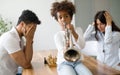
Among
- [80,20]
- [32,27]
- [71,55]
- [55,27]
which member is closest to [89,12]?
[80,20]

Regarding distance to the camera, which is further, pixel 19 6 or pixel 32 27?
pixel 19 6

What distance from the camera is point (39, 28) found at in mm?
4531

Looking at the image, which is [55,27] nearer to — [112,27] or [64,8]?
[112,27]

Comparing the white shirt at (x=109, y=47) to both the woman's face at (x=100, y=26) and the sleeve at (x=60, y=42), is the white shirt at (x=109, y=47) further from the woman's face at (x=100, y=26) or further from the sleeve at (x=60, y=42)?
the sleeve at (x=60, y=42)

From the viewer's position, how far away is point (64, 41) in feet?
5.23

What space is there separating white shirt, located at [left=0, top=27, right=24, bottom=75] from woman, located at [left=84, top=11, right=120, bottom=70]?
3.10 ft

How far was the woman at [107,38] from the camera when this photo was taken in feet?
7.95

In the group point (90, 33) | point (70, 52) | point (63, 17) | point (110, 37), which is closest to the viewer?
point (70, 52)

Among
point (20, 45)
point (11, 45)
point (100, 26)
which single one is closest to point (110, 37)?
point (100, 26)

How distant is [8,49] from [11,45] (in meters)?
0.04

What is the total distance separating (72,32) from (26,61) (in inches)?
20.4

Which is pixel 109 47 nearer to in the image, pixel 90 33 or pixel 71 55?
pixel 90 33

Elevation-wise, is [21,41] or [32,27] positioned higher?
[32,27]

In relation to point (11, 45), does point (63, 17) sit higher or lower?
higher
